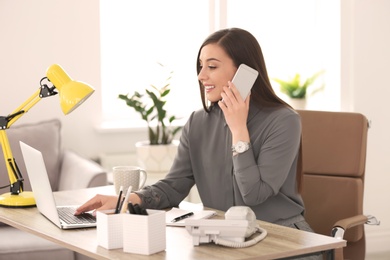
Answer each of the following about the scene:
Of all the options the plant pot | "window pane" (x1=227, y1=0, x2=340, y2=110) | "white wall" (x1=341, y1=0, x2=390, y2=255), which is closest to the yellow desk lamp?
the plant pot

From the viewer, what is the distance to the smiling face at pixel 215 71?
9.23 ft

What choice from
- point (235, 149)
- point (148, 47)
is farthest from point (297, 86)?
point (235, 149)

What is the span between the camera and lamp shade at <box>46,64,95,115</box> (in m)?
2.58

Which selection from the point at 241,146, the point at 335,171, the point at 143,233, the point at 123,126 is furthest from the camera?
the point at 123,126

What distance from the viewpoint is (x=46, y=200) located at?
252 centimetres

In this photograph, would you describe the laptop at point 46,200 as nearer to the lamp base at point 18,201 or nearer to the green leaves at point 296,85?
the lamp base at point 18,201

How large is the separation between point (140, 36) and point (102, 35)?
0.25 metres

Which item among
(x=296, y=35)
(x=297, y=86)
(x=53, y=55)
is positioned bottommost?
(x=297, y=86)

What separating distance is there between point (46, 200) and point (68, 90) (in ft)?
1.20

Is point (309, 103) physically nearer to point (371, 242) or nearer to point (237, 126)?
point (371, 242)

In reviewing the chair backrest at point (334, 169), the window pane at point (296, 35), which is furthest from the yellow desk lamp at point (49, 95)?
the window pane at point (296, 35)

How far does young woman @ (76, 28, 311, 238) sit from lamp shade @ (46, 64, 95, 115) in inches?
12.1

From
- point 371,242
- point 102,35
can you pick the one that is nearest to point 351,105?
point 371,242

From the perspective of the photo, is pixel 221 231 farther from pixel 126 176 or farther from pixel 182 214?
pixel 126 176
